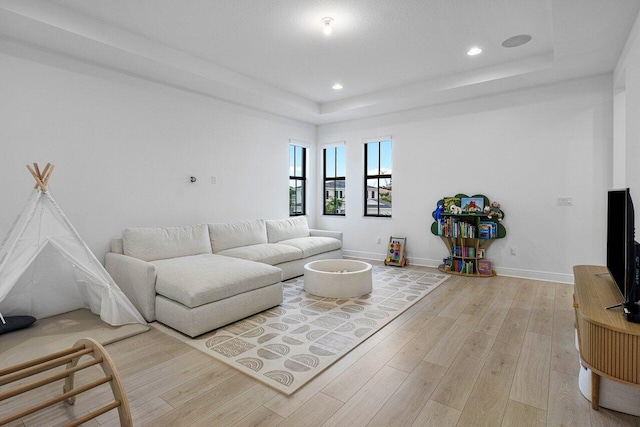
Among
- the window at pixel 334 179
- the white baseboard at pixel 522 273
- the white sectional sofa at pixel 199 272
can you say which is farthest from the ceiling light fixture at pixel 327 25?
the white baseboard at pixel 522 273

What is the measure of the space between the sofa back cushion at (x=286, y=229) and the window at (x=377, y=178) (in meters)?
1.33

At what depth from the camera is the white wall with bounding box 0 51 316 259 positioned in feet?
10.6

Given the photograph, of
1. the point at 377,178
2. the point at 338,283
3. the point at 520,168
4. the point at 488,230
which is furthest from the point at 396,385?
the point at 377,178

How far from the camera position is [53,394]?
2.10 m

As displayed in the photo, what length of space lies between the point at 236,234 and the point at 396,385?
11.0 ft

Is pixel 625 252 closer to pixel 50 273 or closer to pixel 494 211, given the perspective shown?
pixel 494 211

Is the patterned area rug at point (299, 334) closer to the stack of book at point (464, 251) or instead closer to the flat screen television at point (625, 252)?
the stack of book at point (464, 251)

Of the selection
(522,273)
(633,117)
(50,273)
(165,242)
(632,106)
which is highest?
(632,106)

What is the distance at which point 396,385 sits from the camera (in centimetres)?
216

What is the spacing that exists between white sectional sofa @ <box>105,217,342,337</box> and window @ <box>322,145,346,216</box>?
83.6 inches

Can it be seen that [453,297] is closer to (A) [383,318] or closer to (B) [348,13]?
(A) [383,318]

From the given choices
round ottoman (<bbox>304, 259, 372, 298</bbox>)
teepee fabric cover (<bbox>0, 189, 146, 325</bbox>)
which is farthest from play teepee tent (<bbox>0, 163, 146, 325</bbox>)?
round ottoman (<bbox>304, 259, 372, 298</bbox>)

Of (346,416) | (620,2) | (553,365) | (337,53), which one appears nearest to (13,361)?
(346,416)

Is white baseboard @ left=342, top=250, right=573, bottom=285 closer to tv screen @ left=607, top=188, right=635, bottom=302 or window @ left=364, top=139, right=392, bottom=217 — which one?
window @ left=364, top=139, right=392, bottom=217
